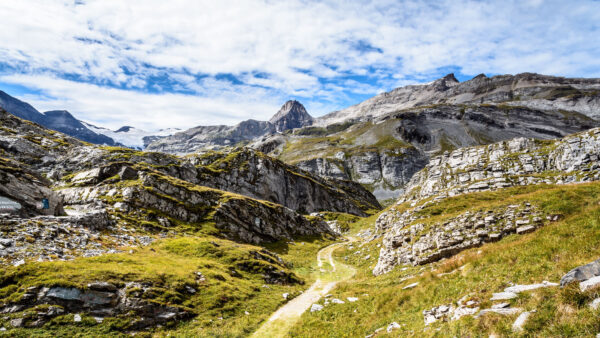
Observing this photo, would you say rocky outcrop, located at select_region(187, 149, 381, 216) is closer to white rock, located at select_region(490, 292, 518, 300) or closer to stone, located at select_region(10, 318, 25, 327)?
stone, located at select_region(10, 318, 25, 327)

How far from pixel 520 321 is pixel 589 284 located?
254 cm

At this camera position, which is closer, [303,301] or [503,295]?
[503,295]

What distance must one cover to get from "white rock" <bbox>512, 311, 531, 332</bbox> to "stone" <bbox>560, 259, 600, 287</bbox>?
6.86 feet

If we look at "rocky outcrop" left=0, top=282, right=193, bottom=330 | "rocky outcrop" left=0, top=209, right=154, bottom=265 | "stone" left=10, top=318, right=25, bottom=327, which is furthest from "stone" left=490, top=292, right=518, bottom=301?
"rocky outcrop" left=0, top=209, right=154, bottom=265

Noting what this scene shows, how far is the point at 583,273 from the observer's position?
9602mm

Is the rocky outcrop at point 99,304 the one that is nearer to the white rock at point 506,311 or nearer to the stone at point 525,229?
the white rock at point 506,311

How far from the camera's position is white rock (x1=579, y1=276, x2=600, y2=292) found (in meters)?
8.60

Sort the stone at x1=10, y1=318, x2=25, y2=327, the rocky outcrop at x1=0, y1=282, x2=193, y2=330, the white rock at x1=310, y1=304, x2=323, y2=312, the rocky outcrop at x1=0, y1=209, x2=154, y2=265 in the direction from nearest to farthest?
A: the stone at x1=10, y1=318, x2=25, y2=327, the rocky outcrop at x1=0, y1=282, x2=193, y2=330, the white rock at x1=310, y1=304, x2=323, y2=312, the rocky outcrop at x1=0, y1=209, x2=154, y2=265

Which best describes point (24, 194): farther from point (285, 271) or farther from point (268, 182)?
point (268, 182)

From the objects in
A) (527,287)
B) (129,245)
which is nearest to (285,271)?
(129,245)

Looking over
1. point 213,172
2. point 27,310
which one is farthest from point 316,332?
point 213,172

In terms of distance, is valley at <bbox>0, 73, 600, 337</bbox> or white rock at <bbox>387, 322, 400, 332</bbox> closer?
valley at <bbox>0, 73, 600, 337</bbox>

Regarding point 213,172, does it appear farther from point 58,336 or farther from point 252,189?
point 58,336

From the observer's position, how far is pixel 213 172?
12550cm
